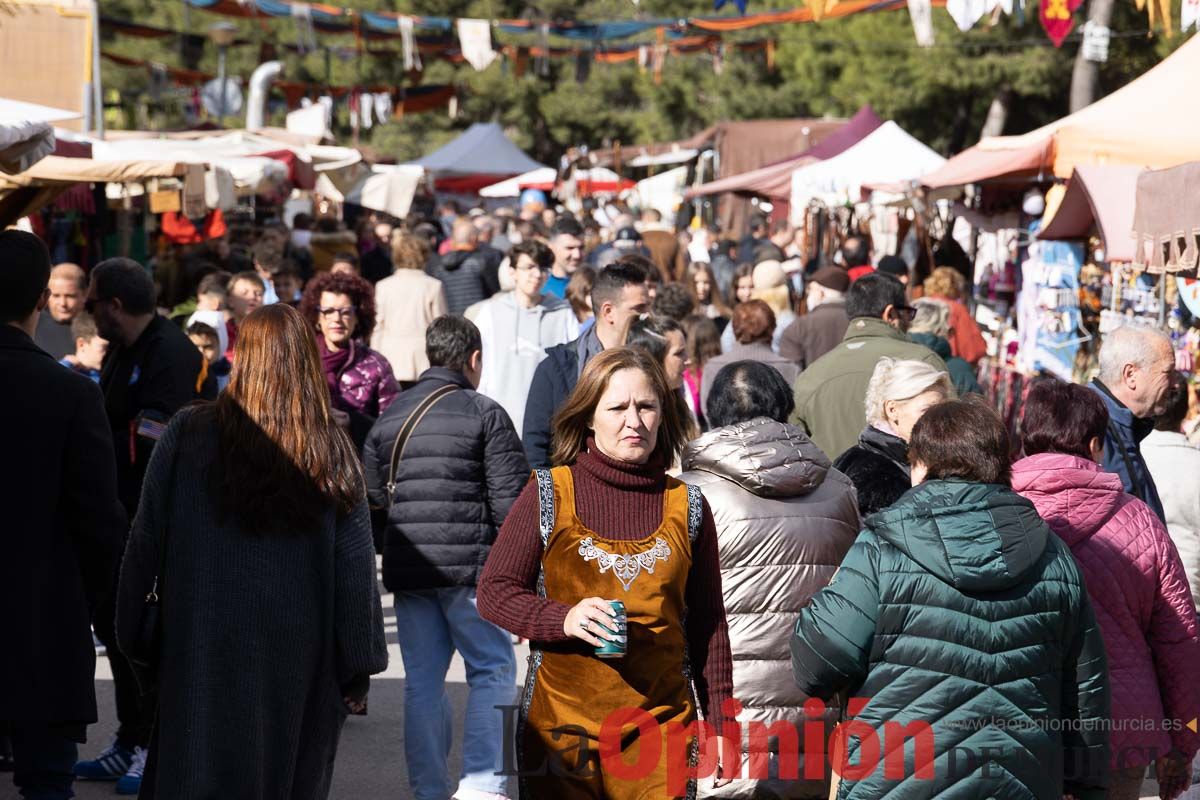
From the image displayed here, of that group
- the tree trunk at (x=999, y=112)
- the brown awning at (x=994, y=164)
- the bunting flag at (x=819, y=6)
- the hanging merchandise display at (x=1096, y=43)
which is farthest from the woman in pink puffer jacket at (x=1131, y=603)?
the tree trunk at (x=999, y=112)

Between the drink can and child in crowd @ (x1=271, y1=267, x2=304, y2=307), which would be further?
child in crowd @ (x1=271, y1=267, x2=304, y2=307)

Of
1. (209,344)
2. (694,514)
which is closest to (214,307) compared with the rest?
(209,344)

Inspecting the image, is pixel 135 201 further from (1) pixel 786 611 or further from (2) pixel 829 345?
(1) pixel 786 611

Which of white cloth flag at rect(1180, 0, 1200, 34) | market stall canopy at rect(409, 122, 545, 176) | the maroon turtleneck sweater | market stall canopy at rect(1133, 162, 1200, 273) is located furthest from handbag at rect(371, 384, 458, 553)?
market stall canopy at rect(409, 122, 545, 176)

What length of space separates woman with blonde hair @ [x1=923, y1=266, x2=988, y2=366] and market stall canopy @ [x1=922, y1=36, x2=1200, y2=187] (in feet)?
3.08

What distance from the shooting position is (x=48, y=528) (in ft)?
14.3

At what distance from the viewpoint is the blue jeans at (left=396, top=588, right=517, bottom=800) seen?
5.40 m

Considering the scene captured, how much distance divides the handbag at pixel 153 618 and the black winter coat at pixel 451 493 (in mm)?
1495

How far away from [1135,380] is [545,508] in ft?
8.66

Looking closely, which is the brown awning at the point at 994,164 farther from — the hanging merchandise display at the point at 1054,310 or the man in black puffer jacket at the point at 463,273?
the man in black puffer jacket at the point at 463,273

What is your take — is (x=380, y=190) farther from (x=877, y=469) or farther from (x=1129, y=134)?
(x=877, y=469)

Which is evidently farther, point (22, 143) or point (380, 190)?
point (380, 190)

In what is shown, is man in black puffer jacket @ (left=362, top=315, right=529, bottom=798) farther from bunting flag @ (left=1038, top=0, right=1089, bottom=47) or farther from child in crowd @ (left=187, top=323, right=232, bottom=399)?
bunting flag @ (left=1038, top=0, right=1089, bottom=47)

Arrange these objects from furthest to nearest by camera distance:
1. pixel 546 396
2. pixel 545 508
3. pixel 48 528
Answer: pixel 546 396 → pixel 48 528 → pixel 545 508
